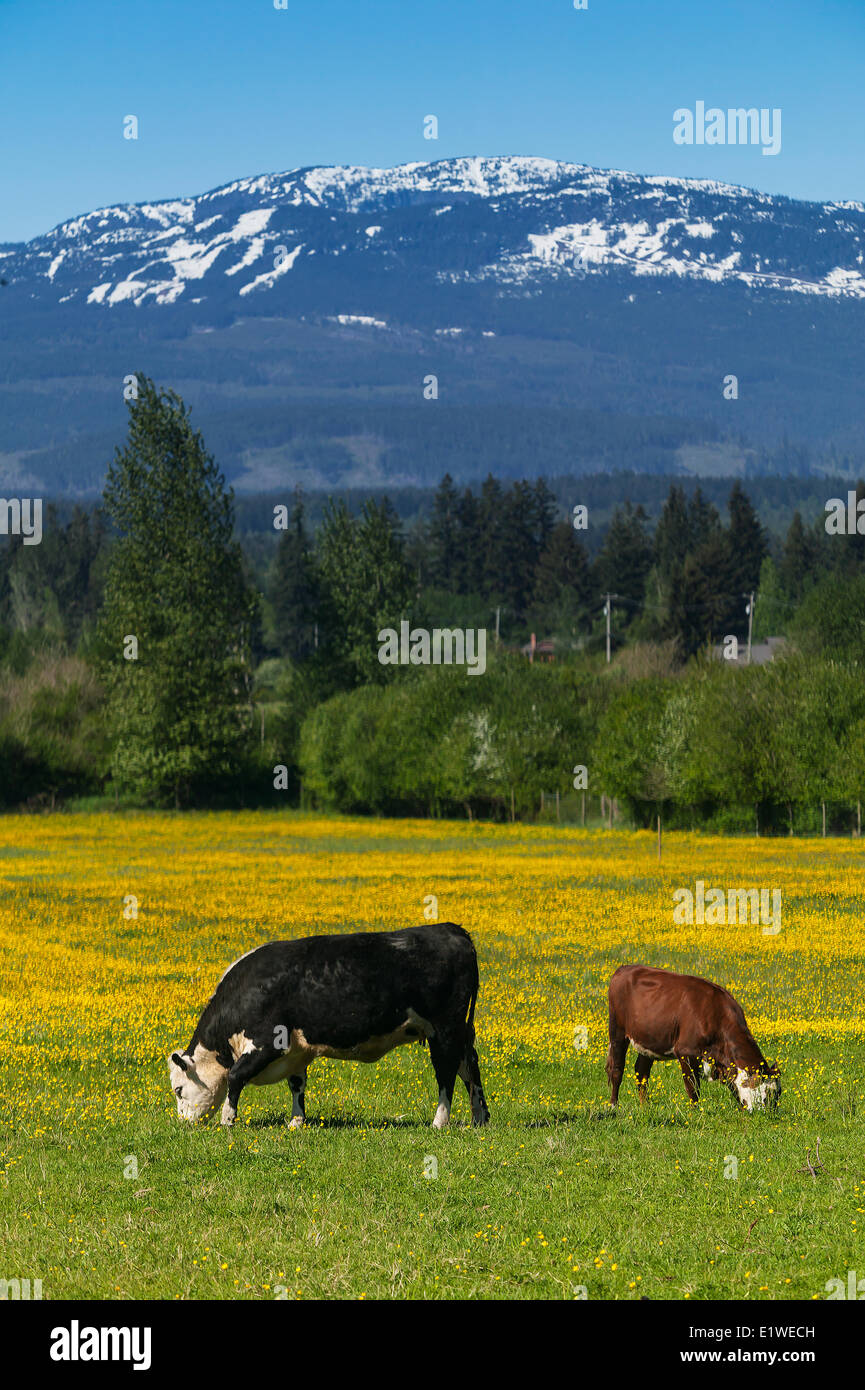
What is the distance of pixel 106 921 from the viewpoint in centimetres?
3956

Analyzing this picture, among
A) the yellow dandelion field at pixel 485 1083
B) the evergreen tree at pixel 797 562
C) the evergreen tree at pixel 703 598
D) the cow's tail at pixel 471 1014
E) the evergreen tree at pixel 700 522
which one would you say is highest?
the evergreen tree at pixel 700 522

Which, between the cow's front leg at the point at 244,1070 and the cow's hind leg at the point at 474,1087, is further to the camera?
the cow's hind leg at the point at 474,1087

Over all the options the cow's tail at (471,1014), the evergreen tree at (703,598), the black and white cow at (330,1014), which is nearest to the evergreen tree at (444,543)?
the evergreen tree at (703,598)

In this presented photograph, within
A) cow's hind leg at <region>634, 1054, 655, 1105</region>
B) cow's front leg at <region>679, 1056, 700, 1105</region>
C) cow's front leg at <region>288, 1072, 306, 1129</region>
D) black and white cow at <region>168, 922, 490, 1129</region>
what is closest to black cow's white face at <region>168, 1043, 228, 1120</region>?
black and white cow at <region>168, 922, 490, 1129</region>

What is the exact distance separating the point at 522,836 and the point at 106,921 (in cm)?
4443

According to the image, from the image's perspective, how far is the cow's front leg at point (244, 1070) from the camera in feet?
A: 53.2

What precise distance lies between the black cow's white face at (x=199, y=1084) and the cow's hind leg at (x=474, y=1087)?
2.77 m

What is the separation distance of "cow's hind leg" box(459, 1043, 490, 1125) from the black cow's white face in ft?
9.08

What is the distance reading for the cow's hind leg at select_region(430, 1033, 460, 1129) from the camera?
53.9 ft

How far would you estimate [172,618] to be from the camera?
4003 inches

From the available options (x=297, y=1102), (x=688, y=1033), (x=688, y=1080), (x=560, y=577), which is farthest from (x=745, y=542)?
(x=297, y=1102)

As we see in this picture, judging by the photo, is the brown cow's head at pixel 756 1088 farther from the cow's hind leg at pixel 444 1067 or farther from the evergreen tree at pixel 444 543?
the evergreen tree at pixel 444 543

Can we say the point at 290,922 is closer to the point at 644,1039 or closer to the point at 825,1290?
the point at 644,1039
